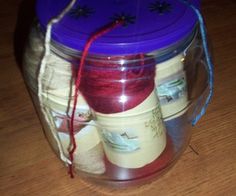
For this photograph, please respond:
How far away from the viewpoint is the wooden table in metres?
0.50

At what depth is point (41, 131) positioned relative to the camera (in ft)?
1.90

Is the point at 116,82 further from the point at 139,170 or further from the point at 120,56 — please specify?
the point at 139,170

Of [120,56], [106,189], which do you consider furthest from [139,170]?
[120,56]

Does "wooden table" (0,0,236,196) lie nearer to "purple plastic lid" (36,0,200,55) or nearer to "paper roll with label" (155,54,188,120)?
"paper roll with label" (155,54,188,120)

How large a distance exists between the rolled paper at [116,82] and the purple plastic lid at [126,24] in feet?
0.08

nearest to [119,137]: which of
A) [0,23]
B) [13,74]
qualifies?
[13,74]

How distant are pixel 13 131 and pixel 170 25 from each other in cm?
30

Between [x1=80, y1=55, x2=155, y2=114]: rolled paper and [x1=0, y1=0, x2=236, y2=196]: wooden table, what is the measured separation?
0.13m

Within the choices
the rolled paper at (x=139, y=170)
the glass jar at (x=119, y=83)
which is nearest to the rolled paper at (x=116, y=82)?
the glass jar at (x=119, y=83)

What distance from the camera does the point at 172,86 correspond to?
471 mm

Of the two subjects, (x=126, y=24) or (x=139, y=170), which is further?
(x=139, y=170)

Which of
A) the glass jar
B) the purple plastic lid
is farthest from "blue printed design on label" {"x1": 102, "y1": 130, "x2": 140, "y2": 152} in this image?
the purple plastic lid

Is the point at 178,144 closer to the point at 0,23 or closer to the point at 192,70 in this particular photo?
the point at 192,70

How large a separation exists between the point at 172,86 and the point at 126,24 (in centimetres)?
11
